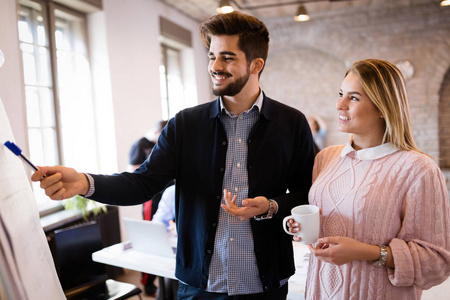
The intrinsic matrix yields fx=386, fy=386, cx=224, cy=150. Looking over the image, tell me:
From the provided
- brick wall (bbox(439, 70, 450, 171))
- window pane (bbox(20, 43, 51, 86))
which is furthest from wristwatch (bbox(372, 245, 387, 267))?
brick wall (bbox(439, 70, 450, 171))

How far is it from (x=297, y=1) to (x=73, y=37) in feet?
11.6

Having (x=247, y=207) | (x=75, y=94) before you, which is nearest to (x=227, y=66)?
(x=247, y=207)

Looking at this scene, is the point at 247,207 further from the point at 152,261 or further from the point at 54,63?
the point at 54,63

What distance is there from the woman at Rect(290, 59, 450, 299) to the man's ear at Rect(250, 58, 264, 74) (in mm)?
356

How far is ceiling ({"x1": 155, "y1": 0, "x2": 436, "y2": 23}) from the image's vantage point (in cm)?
582

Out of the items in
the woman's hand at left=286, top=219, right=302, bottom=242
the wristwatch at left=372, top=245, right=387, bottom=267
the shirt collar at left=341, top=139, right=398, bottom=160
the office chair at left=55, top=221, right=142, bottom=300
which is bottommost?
the office chair at left=55, top=221, right=142, bottom=300

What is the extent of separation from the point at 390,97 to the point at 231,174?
619mm

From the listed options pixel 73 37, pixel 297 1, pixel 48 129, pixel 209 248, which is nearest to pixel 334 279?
pixel 209 248

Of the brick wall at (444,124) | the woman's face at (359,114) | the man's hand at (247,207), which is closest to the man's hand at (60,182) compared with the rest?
the man's hand at (247,207)

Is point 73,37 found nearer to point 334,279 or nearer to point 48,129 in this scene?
point 48,129

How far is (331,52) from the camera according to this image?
7.05 meters

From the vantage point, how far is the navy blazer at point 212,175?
56.3 inches

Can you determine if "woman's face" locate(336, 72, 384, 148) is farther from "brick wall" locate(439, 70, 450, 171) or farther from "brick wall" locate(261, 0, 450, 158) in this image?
"brick wall" locate(439, 70, 450, 171)

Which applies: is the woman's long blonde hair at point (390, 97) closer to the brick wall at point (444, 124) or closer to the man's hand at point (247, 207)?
the man's hand at point (247, 207)
